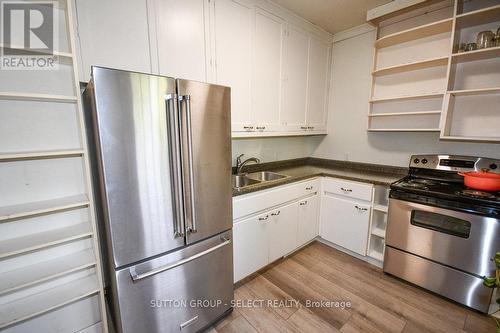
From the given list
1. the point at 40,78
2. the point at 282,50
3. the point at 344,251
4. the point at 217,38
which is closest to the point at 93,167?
the point at 40,78

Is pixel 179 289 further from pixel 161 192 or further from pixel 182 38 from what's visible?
pixel 182 38

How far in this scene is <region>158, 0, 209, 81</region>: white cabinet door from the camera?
1.51 metres

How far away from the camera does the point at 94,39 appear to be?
4.12ft

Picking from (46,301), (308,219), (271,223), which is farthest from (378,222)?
(46,301)

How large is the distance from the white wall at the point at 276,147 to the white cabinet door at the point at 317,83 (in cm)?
35

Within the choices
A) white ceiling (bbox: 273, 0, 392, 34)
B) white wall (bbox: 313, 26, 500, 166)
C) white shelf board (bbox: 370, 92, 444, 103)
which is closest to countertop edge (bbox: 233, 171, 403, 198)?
white wall (bbox: 313, 26, 500, 166)

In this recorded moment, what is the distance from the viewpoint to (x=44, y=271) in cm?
123

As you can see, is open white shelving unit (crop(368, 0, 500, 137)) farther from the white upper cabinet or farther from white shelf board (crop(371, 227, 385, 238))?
white shelf board (crop(371, 227, 385, 238))

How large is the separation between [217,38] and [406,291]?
9.13 feet

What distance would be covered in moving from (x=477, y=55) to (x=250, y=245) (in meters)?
2.55

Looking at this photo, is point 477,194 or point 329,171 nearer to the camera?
point 477,194

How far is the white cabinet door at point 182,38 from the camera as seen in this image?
1508mm

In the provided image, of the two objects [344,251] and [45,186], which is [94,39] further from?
[344,251]

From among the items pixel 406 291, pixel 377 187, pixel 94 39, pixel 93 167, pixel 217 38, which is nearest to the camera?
pixel 94 39
